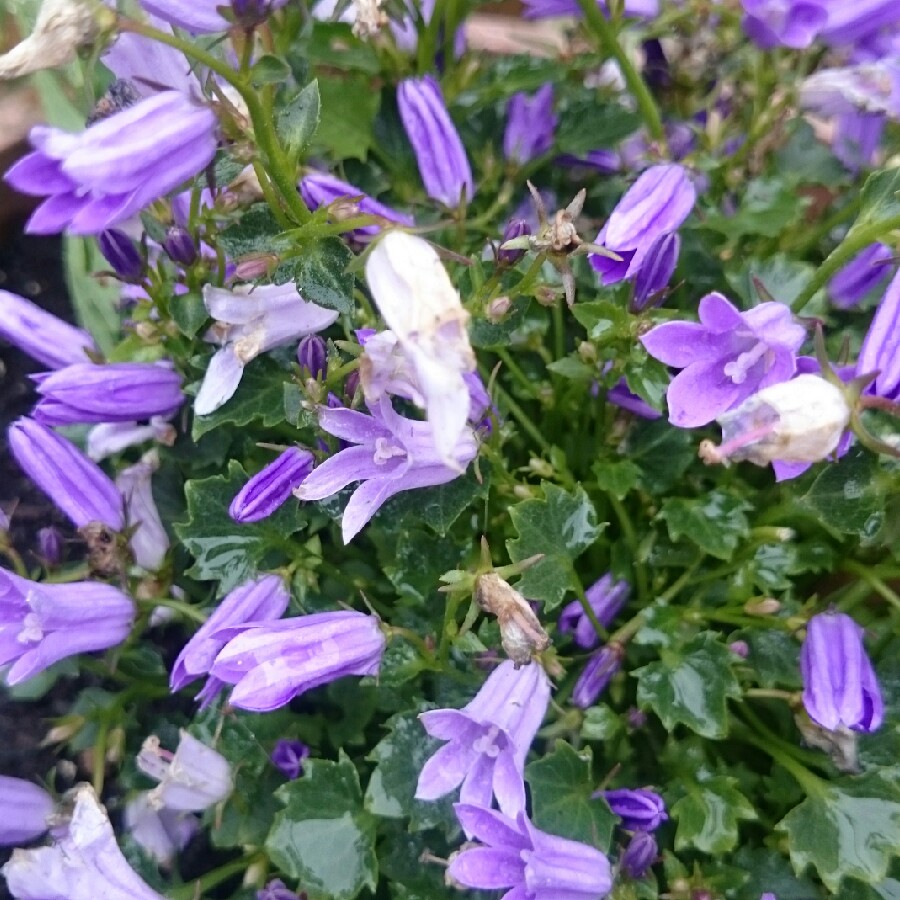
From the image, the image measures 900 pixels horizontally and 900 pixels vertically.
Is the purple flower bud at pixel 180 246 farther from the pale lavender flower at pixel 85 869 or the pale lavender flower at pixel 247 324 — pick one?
the pale lavender flower at pixel 85 869

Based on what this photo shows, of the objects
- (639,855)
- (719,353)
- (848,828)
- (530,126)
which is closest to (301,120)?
(719,353)

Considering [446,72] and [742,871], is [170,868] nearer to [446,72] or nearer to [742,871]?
[742,871]

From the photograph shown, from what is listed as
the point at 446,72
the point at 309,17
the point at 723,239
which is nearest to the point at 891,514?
the point at 723,239

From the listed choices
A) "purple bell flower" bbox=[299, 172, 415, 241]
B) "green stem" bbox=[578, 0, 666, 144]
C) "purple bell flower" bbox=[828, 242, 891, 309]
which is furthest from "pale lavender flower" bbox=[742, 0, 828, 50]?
"purple bell flower" bbox=[299, 172, 415, 241]

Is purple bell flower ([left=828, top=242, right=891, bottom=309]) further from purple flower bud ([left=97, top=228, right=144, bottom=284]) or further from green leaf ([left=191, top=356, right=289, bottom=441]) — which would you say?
purple flower bud ([left=97, top=228, right=144, bottom=284])

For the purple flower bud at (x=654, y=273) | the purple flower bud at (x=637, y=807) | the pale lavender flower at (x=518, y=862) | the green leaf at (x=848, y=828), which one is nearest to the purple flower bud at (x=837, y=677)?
the green leaf at (x=848, y=828)

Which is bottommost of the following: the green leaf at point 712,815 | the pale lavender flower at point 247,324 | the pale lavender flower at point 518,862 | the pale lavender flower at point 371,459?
the green leaf at point 712,815
